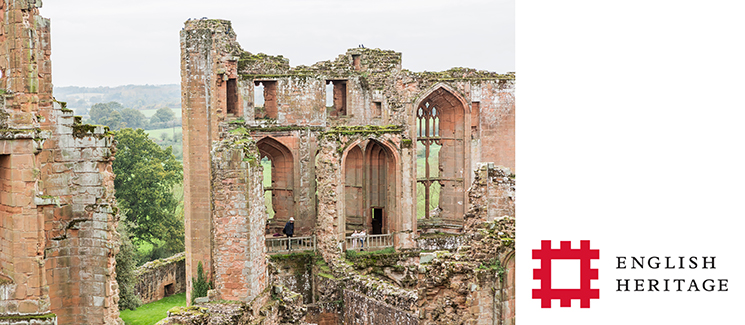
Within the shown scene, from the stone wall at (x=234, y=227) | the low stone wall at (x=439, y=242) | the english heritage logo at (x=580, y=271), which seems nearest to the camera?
the english heritage logo at (x=580, y=271)

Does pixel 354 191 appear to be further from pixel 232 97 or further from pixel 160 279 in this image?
pixel 160 279

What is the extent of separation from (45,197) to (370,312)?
11015 mm

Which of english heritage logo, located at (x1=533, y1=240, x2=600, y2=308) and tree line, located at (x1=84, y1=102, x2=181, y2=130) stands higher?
tree line, located at (x1=84, y1=102, x2=181, y2=130)

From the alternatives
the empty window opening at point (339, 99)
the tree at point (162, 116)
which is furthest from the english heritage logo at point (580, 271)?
the tree at point (162, 116)

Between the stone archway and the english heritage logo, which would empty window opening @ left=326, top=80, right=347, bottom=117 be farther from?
the english heritage logo

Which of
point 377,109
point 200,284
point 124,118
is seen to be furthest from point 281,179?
point 124,118

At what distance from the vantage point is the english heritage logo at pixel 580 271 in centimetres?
775

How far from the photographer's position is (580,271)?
780cm

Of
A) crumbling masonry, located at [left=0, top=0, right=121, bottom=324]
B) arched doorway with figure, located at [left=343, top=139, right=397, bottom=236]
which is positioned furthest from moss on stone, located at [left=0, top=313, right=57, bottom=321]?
arched doorway with figure, located at [left=343, top=139, right=397, bottom=236]

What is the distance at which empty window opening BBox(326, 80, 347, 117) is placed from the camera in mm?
29391

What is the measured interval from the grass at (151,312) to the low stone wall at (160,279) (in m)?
0.33

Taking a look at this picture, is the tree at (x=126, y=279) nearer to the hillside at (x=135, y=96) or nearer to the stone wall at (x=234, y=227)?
the stone wall at (x=234, y=227)

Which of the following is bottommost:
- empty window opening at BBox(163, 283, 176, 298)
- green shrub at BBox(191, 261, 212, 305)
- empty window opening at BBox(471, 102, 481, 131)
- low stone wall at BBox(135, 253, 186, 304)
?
empty window opening at BBox(163, 283, 176, 298)

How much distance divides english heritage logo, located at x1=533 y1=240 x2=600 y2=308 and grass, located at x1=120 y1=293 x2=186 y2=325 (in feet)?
59.0
